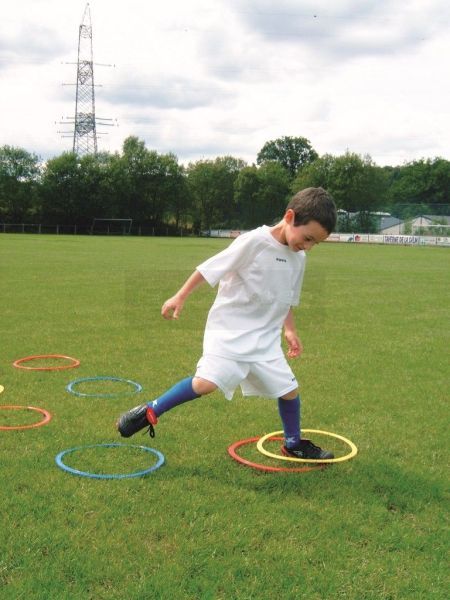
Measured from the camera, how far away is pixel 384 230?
263ft

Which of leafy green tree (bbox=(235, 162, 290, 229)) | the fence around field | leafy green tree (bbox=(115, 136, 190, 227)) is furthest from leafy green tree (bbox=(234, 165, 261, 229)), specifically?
leafy green tree (bbox=(115, 136, 190, 227))

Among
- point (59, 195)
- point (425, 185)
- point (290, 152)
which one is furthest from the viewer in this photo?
point (290, 152)

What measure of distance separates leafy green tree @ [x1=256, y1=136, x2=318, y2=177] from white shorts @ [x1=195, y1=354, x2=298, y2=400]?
422 ft

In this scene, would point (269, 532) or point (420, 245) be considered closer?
point (269, 532)

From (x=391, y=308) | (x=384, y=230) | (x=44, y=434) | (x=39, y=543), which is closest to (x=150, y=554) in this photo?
(x=39, y=543)

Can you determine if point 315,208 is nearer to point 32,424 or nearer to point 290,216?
point 290,216

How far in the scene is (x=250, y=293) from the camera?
4.99 metres

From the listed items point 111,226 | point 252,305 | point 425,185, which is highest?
point 425,185

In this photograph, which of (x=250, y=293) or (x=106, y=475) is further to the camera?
(x=250, y=293)

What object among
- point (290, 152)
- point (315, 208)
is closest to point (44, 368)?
point (315, 208)

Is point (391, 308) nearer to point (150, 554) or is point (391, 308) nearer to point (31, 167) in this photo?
point (150, 554)

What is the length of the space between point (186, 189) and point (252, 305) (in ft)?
304

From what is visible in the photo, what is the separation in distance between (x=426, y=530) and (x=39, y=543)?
2.37 meters

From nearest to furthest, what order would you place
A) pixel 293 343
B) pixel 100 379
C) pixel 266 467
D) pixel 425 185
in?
pixel 266 467
pixel 293 343
pixel 100 379
pixel 425 185
